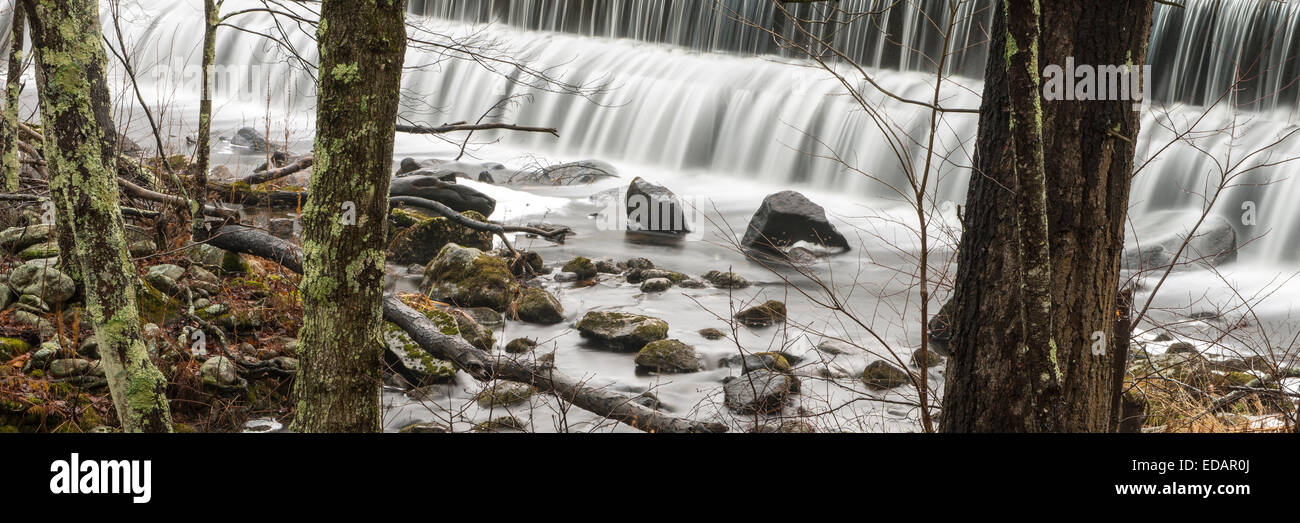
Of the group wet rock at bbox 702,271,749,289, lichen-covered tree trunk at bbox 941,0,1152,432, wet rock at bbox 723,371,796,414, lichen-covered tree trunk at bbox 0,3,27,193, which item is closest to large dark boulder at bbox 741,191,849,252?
wet rock at bbox 702,271,749,289

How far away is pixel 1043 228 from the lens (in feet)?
8.87

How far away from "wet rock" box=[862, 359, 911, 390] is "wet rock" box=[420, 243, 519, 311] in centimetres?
311

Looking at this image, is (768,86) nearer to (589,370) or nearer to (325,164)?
(589,370)

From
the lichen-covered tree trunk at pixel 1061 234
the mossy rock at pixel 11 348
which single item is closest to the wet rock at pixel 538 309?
the mossy rock at pixel 11 348

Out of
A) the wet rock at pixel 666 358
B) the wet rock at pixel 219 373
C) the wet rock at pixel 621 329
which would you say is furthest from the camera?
the wet rock at pixel 621 329

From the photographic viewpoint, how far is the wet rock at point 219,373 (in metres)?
5.30

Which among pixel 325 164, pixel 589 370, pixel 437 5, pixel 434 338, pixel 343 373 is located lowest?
pixel 589 370

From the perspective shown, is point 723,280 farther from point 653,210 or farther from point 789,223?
point 653,210

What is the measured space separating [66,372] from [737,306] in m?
5.47

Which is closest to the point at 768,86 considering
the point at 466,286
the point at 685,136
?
the point at 685,136

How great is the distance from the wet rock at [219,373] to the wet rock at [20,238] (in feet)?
5.63

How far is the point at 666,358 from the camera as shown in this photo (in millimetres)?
7395

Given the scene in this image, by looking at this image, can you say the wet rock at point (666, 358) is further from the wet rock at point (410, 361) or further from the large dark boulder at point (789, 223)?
the large dark boulder at point (789, 223)

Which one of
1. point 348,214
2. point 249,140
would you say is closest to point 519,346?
point 348,214
